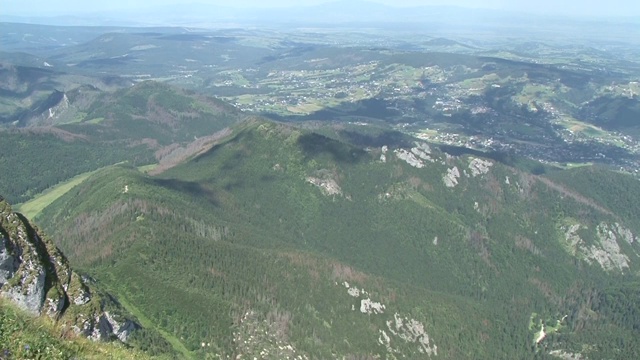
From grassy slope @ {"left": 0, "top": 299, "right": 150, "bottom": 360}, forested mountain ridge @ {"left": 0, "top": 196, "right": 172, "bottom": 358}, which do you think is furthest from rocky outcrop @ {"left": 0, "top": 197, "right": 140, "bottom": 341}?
grassy slope @ {"left": 0, "top": 299, "right": 150, "bottom": 360}

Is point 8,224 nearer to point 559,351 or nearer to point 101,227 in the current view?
point 101,227

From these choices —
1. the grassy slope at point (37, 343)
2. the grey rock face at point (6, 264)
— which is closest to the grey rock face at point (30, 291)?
the grey rock face at point (6, 264)

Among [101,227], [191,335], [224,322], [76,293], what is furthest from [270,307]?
[76,293]

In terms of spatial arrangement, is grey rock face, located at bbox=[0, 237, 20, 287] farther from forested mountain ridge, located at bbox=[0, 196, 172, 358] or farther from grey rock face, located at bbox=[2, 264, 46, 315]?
grey rock face, located at bbox=[2, 264, 46, 315]

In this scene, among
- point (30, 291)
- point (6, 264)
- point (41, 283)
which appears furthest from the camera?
point (41, 283)

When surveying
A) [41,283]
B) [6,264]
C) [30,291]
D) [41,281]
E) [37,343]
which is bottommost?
[41,283]

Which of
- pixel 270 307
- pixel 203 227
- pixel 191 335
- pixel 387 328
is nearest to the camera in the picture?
pixel 191 335

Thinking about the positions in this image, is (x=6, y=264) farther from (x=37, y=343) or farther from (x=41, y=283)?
(x=37, y=343)

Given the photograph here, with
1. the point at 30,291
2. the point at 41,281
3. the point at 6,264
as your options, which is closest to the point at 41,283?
the point at 41,281

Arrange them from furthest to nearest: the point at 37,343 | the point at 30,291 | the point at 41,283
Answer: the point at 41,283 < the point at 30,291 < the point at 37,343
